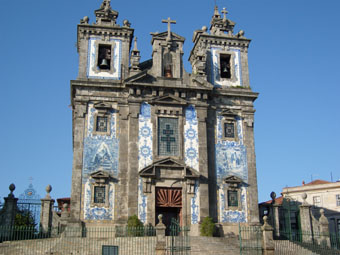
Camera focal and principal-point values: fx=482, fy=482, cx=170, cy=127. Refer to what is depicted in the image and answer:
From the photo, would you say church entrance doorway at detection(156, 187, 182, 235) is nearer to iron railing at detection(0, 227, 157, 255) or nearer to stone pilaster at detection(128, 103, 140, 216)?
stone pilaster at detection(128, 103, 140, 216)

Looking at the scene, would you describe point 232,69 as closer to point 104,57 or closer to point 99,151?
point 104,57

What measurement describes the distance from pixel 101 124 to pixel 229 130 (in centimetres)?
796

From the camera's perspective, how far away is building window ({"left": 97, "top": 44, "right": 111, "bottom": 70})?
3016cm

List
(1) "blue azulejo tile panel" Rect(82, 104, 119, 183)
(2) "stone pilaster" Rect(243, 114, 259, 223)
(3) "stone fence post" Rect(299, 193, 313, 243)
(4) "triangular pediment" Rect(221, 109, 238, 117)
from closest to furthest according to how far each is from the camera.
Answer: (1) "blue azulejo tile panel" Rect(82, 104, 119, 183)
(2) "stone pilaster" Rect(243, 114, 259, 223)
(3) "stone fence post" Rect(299, 193, 313, 243)
(4) "triangular pediment" Rect(221, 109, 238, 117)

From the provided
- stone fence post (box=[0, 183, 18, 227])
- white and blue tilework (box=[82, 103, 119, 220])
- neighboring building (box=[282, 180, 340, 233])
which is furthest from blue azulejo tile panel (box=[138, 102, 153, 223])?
neighboring building (box=[282, 180, 340, 233])

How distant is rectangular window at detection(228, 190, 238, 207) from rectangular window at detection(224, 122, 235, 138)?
356 centimetres

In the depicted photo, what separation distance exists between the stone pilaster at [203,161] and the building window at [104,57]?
6.31 m

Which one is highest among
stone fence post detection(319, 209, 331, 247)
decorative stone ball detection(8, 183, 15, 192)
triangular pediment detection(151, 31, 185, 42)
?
triangular pediment detection(151, 31, 185, 42)

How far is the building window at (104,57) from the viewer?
98.9ft

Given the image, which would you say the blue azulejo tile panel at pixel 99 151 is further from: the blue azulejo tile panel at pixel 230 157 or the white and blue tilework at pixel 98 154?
the blue azulejo tile panel at pixel 230 157

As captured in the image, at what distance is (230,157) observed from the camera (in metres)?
29.5

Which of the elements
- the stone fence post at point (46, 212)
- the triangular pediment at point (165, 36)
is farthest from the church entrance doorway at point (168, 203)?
the triangular pediment at point (165, 36)

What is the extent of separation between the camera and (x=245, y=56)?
3266 cm

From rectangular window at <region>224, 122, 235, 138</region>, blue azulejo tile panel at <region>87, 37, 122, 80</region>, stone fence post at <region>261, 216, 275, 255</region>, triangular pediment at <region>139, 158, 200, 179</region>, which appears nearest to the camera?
stone fence post at <region>261, 216, 275, 255</region>
